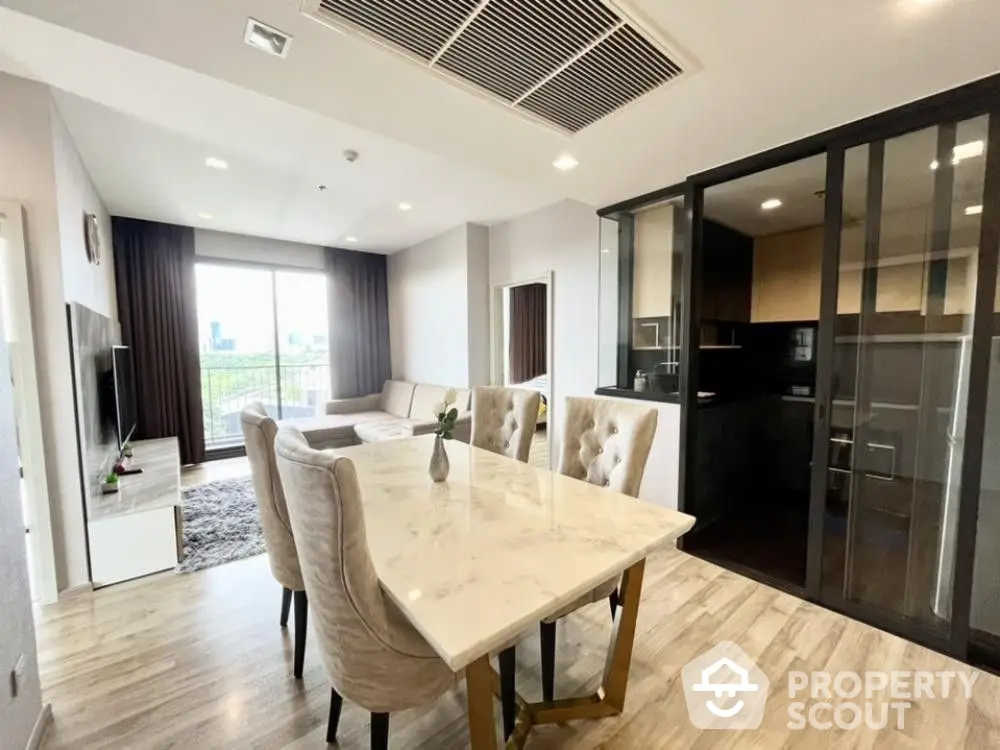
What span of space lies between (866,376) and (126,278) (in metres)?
6.45

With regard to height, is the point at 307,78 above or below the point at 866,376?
above

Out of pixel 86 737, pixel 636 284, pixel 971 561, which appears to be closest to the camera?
pixel 86 737

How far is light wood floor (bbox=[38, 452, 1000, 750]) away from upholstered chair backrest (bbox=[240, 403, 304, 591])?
47cm

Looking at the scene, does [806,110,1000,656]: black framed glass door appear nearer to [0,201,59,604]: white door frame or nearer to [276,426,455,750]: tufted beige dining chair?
[276,426,455,750]: tufted beige dining chair

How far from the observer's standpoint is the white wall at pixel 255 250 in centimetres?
494

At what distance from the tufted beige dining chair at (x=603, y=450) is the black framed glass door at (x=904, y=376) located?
1163mm

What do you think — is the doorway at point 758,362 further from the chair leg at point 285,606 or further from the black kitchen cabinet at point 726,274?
the chair leg at point 285,606

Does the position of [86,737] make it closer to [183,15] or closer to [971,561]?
[183,15]

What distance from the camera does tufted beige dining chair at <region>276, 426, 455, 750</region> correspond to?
0.95 m

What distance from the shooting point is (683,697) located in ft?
5.25

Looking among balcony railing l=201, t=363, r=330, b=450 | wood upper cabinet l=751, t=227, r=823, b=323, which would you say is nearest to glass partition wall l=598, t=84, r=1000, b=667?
wood upper cabinet l=751, t=227, r=823, b=323

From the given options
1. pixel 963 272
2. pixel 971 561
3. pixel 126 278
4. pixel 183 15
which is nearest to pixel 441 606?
pixel 183 15

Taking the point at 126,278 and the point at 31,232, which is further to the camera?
the point at 126,278

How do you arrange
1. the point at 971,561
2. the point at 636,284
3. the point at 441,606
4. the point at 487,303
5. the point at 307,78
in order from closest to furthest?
the point at 441,606 → the point at 307,78 → the point at 971,561 → the point at 636,284 → the point at 487,303
